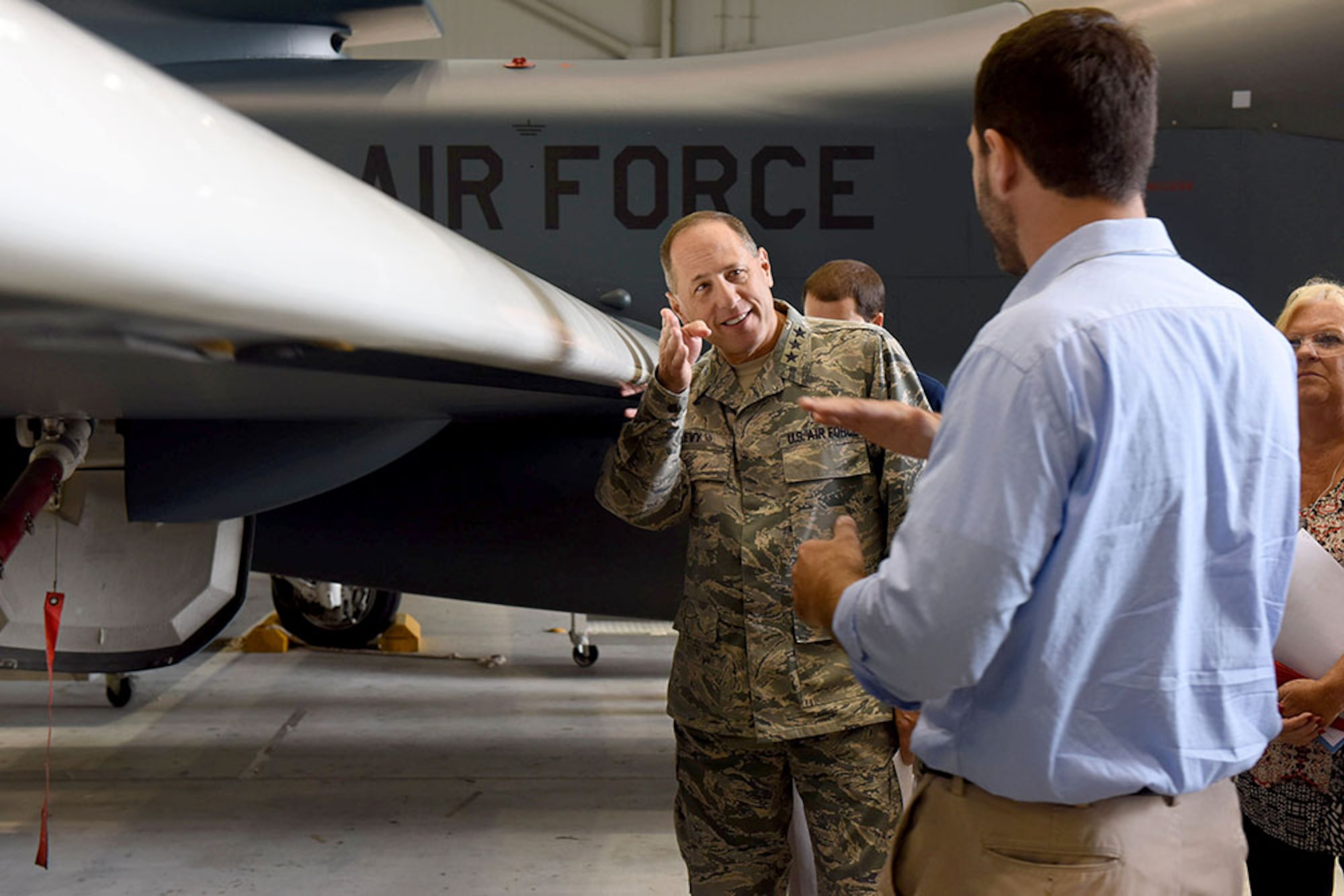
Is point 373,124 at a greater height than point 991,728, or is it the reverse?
point 373,124

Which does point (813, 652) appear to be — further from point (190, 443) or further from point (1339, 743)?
point (190, 443)

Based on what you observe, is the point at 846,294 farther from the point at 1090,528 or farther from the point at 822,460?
the point at 1090,528

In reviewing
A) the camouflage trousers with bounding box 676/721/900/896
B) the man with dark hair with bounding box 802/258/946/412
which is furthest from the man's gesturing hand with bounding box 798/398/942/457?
the man with dark hair with bounding box 802/258/946/412

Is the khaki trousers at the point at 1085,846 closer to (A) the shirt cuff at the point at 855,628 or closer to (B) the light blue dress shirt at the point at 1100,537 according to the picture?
(B) the light blue dress shirt at the point at 1100,537

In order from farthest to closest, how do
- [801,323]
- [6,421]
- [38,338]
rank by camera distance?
1. [6,421]
2. [801,323]
3. [38,338]

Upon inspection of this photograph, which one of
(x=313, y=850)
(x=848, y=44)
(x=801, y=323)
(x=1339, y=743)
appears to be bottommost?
(x=313, y=850)

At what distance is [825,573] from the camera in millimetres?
1420

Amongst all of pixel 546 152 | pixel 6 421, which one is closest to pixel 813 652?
pixel 6 421

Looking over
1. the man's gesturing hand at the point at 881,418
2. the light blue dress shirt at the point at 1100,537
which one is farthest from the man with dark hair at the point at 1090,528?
the man's gesturing hand at the point at 881,418

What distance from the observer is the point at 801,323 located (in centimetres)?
244

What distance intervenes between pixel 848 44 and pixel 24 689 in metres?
5.26

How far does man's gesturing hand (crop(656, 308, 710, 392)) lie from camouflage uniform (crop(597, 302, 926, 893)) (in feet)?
0.39

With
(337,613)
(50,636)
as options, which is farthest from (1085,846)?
(337,613)

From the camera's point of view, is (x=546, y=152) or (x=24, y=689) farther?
(x=24, y=689)
